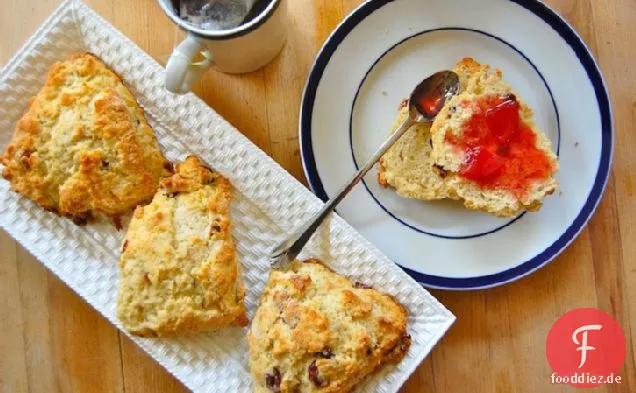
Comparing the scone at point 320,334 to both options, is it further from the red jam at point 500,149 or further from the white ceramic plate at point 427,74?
the red jam at point 500,149

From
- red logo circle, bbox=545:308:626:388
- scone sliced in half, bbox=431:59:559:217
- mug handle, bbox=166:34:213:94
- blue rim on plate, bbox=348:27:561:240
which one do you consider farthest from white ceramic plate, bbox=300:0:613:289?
mug handle, bbox=166:34:213:94

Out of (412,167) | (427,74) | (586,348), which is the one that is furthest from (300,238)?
(586,348)

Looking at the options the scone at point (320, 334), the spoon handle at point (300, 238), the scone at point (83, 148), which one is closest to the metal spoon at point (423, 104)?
the spoon handle at point (300, 238)

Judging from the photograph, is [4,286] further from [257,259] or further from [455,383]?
[455,383]

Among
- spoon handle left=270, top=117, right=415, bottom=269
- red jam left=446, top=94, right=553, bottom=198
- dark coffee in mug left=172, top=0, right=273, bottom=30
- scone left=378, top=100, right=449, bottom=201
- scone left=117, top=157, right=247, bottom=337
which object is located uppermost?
red jam left=446, top=94, right=553, bottom=198

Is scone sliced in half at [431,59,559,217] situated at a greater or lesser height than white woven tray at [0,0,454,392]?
greater

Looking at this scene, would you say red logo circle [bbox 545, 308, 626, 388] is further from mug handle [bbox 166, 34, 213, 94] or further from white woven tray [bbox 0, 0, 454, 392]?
mug handle [bbox 166, 34, 213, 94]

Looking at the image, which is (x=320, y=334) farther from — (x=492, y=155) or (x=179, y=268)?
(x=492, y=155)
